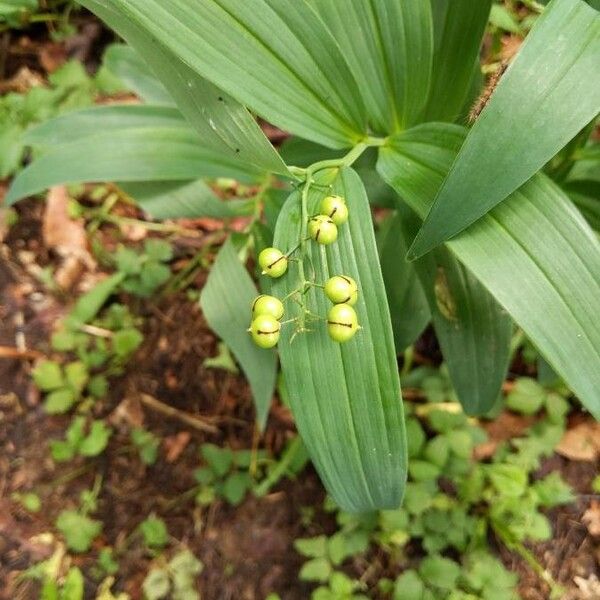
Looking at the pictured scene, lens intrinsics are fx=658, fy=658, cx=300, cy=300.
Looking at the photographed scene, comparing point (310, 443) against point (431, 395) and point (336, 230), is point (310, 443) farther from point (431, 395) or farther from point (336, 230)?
point (431, 395)

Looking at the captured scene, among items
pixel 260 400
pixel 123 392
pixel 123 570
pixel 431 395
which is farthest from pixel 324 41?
pixel 123 570

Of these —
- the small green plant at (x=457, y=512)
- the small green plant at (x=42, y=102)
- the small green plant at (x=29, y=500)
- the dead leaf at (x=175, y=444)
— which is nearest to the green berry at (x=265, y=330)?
the small green plant at (x=457, y=512)

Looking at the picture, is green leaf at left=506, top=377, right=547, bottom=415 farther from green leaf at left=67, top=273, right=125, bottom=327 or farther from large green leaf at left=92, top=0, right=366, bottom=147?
green leaf at left=67, top=273, right=125, bottom=327

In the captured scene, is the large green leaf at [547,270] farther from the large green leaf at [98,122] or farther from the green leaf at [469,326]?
the large green leaf at [98,122]

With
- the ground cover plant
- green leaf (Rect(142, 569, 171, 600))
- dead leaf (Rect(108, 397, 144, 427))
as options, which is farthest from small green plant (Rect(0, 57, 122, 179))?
green leaf (Rect(142, 569, 171, 600))

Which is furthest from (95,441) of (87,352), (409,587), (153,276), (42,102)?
(42,102)

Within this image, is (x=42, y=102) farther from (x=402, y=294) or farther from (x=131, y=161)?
(x=402, y=294)
